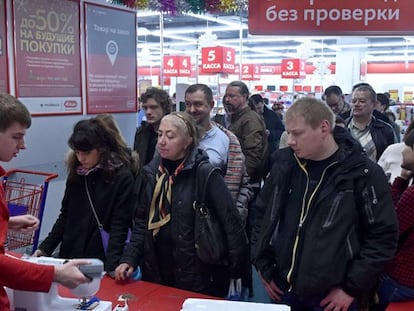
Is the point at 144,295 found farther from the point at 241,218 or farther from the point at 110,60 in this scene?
the point at 110,60

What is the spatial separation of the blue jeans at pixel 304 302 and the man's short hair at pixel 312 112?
0.77 m

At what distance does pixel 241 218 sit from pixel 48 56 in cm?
276

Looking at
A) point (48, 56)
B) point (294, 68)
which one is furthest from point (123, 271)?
point (294, 68)

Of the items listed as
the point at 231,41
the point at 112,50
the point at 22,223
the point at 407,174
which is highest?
the point at 231,41

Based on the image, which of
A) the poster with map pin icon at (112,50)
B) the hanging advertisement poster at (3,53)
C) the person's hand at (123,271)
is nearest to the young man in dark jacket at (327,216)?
the person's hand at (123,271)

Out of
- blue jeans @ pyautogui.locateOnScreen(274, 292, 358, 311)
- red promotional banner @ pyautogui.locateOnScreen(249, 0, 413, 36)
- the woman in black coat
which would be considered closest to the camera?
blue jeans @ pyautogui.locateOnScreen(274, 292, 358, 311)

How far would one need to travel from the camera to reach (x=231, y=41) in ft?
73.2

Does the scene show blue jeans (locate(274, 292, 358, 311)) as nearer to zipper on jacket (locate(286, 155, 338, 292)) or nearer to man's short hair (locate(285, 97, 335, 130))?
zipper on jacket (locate(286, 155, 338, 292))

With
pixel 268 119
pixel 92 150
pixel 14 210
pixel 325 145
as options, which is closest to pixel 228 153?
pixel 92 150

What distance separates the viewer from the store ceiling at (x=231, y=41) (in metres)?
15.4

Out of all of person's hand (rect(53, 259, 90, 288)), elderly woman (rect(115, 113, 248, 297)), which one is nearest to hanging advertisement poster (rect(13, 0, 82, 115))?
elderly woman (rect(115, 113, 248, 297))

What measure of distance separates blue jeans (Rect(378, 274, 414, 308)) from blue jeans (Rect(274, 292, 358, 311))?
0.21 meters

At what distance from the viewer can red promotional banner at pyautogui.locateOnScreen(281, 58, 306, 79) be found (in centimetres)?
1964

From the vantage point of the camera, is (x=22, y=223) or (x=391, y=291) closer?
(x=22, y=223)
